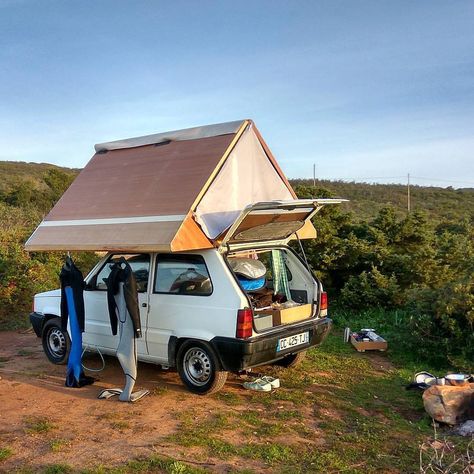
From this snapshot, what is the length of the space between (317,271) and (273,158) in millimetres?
4418

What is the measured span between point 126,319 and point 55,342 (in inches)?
83.1

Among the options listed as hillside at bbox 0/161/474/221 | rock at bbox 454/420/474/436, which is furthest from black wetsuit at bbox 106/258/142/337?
hillside at bbox 0/161/474/221

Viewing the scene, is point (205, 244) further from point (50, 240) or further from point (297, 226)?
point (50, 240)

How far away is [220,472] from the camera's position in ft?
Answer: 13.2

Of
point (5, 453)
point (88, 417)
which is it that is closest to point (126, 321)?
point (88, 417)

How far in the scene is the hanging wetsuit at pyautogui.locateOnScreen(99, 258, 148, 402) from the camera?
5.61 metres

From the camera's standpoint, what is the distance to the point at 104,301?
647cm

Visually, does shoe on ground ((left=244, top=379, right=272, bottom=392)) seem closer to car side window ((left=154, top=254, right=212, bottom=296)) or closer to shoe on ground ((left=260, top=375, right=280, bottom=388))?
shoe on ground ((left=260, top=375, right=280, bottom=388))

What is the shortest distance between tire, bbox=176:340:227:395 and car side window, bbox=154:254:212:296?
57 cm

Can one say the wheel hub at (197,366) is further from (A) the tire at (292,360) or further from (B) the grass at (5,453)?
(B) the grass at (5,453)

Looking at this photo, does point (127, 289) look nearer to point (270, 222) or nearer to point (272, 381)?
point (270, 222)

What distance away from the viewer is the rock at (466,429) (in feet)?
15.6

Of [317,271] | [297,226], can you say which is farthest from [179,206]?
[317,271]

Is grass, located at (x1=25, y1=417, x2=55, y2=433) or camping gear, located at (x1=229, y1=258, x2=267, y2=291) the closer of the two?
grass, located at (x1=25, y1=417, x2=55, y2=433)
